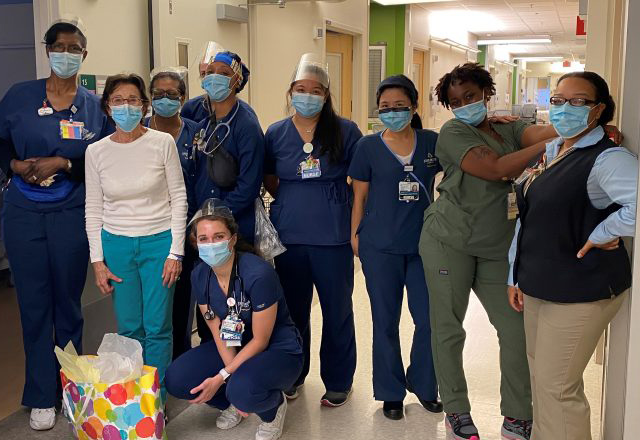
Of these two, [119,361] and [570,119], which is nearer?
[570,119]

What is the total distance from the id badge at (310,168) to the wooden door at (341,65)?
15.6 feet

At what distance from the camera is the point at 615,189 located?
183cm

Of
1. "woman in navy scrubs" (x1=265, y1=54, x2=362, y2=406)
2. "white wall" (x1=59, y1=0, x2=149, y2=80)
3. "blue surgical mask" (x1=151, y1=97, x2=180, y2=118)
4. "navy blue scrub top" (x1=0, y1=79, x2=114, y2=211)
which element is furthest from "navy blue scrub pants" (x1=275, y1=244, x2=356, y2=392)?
"white wall" (x1=59, y1=0, x2=149, y2=80)

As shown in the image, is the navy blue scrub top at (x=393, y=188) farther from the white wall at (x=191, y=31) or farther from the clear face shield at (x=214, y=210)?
the white wall at (x=191, y=31)

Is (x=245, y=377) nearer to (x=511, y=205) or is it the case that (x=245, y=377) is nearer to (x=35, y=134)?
(x=511, y=205)

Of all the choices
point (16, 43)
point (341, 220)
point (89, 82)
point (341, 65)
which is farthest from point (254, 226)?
point (341, 65)

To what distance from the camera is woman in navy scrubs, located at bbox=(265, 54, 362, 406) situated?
2.89 meters

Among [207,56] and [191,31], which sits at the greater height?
[191,31]

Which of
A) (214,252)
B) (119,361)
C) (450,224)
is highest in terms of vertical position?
(450,224)

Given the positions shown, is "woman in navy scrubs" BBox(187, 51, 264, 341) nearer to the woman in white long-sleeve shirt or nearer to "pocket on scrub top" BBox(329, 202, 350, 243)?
the woman in white long-sleeve shirt

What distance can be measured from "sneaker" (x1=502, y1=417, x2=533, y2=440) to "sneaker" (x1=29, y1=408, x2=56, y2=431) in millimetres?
1835

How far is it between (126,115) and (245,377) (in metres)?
1.09

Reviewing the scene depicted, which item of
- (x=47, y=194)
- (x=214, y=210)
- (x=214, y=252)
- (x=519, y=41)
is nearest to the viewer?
(x=214, y=252)

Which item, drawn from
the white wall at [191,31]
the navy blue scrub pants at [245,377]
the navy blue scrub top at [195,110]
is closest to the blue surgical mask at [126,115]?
the navy blue scrub top at [195,110]
